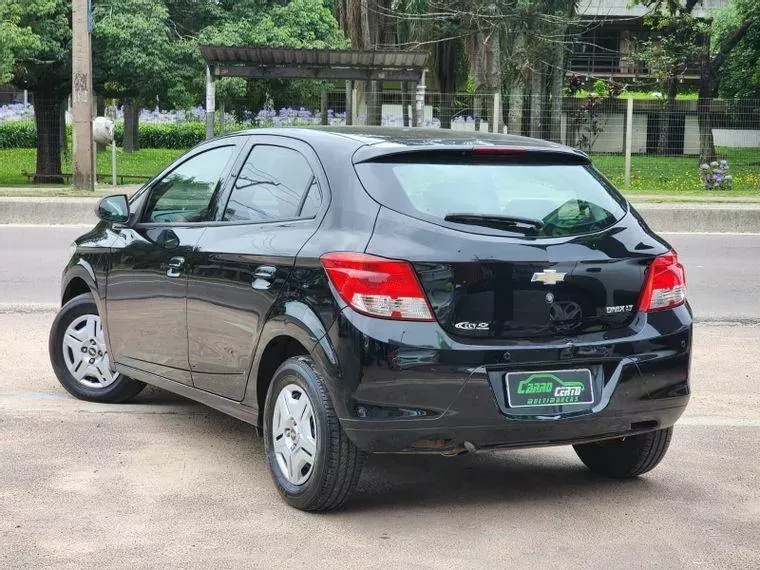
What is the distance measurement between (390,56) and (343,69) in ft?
3.67

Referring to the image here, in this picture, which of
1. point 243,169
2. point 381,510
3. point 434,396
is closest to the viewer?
point 434,396

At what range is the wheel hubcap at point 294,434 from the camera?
478 centimetres

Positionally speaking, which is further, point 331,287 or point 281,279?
point 281,279

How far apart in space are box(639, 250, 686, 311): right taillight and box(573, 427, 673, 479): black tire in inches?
23.2

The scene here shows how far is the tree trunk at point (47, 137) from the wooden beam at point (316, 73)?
28.7 ft

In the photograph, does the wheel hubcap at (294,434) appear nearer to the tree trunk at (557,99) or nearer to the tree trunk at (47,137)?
the tree trunk at (557,99)

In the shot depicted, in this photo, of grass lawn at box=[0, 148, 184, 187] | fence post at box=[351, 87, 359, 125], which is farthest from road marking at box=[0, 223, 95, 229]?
grass lawn at box=[0, 148, 184, 187]

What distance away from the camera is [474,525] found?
15.5ft

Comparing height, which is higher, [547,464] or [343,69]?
[343,69]

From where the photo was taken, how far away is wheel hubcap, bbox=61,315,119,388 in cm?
677

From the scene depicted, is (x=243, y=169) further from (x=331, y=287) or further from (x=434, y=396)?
(x=434, y=396)

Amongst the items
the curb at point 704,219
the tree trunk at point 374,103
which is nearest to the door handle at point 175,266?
the curb at point 704,219

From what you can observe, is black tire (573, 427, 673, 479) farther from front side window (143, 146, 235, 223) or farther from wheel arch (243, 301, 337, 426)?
front side window (143, 146, 235, 223)

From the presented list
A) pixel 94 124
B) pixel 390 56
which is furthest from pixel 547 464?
pixel 94 124
